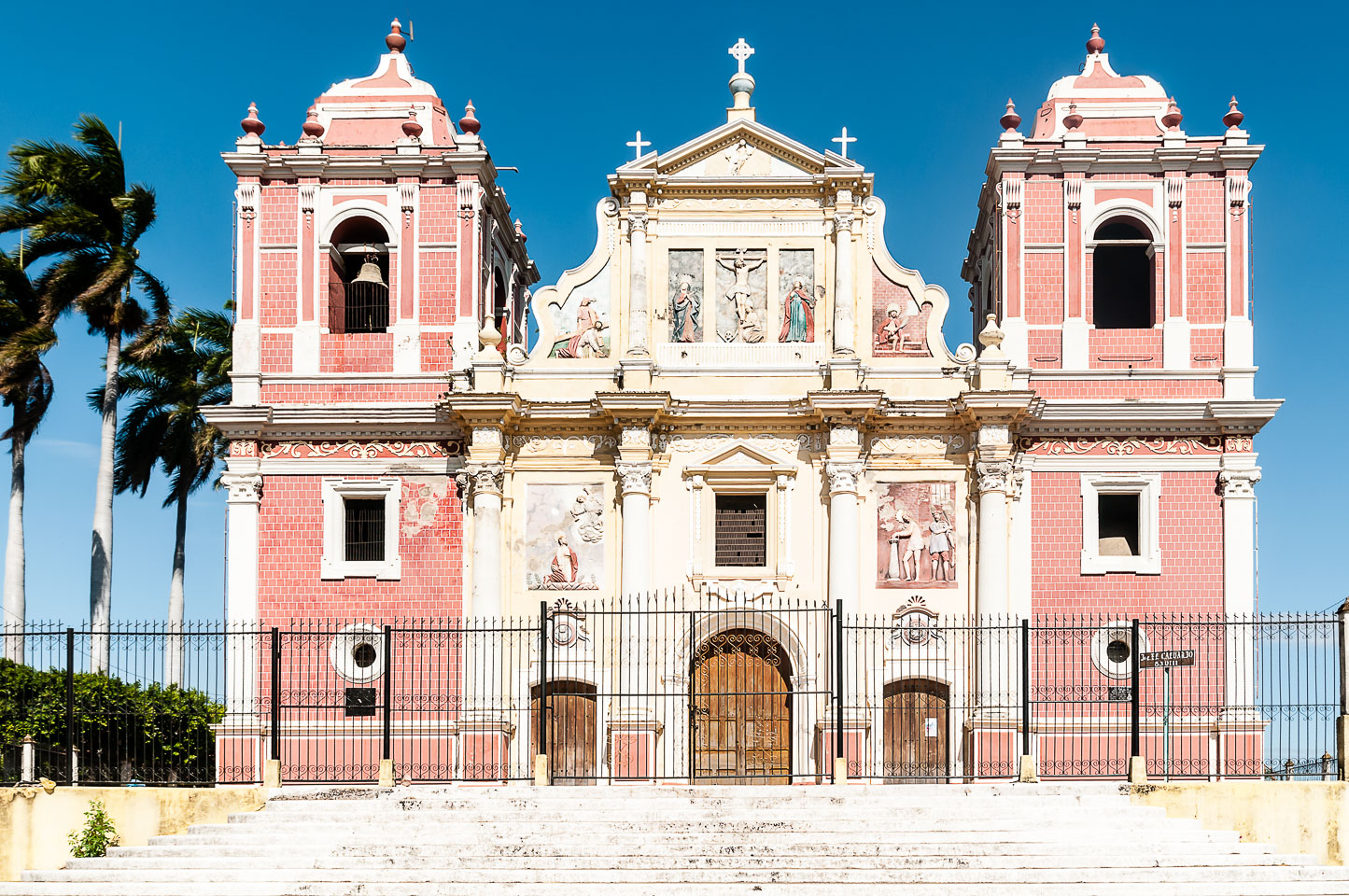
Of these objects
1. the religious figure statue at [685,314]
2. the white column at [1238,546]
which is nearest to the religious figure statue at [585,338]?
the religious figure statue at [685,314]

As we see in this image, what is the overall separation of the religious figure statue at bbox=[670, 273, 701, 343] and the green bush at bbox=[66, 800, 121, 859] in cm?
1200

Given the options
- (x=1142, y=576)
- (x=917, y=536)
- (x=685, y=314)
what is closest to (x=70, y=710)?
(x=685, y=314)

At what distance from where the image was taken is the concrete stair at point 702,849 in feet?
53.4

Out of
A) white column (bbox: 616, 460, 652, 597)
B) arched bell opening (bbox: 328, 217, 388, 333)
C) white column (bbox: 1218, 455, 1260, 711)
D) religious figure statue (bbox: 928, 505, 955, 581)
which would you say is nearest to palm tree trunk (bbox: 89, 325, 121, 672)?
arched bell opening (bbox: 328, 217, 388, 333)

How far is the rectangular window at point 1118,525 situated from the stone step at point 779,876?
9.62 meters

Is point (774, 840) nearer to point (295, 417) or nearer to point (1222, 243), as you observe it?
point (295, 417)

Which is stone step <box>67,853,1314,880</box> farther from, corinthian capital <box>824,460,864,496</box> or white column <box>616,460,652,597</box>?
corinthian capital <box>824,460,864,496</box>

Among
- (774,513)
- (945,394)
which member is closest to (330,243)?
(774,513)

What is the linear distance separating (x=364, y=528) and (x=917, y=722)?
370 inches

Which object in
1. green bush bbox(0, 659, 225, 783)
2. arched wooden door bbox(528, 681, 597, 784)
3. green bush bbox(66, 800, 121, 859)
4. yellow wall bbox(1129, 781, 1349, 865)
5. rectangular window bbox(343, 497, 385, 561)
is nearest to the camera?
green bush bbox(66, 800, 121, 859)

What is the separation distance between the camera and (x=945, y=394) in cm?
2609

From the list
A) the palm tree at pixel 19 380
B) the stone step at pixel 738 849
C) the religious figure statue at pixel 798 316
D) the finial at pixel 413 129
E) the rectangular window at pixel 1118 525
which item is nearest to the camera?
the stone step at pixel 738 849

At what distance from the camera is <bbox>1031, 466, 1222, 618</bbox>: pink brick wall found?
25.4 m

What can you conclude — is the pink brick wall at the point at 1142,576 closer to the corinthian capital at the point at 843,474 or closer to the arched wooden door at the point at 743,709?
the corinthian capital at the point at 843,474
